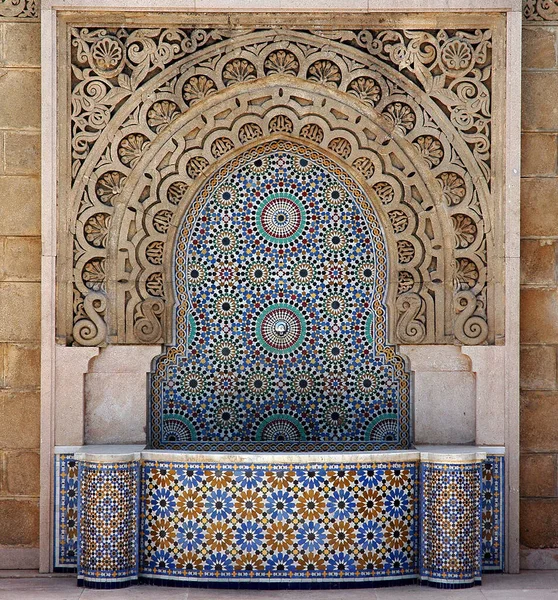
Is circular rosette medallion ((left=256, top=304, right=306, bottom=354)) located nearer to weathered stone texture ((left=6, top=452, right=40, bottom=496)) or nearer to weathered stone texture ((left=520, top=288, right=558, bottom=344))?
weathered stone texture ((left=520, top=288, right=558, bottom=344))

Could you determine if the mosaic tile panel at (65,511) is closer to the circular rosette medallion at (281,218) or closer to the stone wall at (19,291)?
the stone wall at (19,291)

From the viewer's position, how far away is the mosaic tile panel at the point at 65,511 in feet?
15.4

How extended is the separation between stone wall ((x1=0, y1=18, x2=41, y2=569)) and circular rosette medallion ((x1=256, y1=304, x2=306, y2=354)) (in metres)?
1.28

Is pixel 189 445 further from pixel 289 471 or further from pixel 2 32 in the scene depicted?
pixel 2 32

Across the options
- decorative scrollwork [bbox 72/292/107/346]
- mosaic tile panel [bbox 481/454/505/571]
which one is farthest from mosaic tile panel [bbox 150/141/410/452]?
mosaic tile panel [bbox 481/454/505/571]

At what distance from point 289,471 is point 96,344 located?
50.5 inches

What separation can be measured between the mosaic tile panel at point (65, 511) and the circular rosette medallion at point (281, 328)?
1.27 m

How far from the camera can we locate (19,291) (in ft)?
15.8

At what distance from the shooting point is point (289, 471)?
175 inches

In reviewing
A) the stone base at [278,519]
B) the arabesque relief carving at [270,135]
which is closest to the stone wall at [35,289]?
the arabesque relief carving at [270,135]

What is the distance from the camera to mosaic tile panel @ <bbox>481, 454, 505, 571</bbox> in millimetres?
4719

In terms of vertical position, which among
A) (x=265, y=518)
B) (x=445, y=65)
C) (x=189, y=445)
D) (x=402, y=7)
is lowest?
(x=265, y=518)

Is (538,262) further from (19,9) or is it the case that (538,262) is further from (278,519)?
(19,9)

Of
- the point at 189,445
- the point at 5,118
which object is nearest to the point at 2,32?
the point at 5,118
